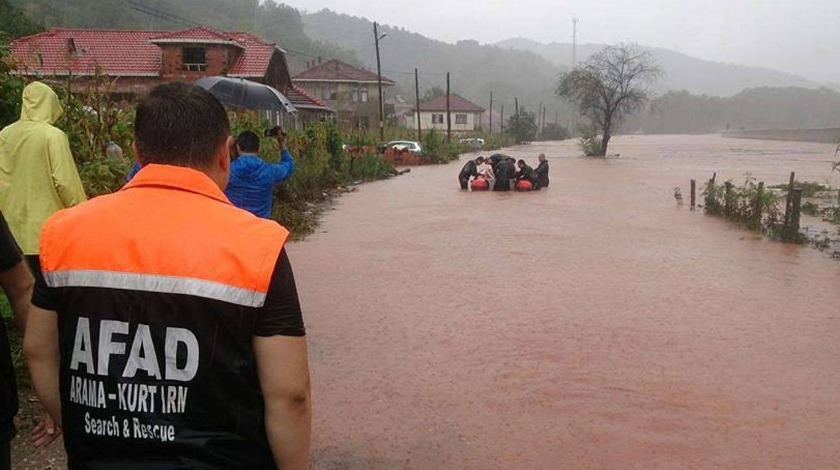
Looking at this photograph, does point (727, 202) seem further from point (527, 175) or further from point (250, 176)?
point (250, 176)

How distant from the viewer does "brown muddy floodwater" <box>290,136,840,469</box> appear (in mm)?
4512

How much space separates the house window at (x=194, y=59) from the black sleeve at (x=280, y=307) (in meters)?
38.4

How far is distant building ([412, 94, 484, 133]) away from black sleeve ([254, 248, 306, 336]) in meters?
78.6

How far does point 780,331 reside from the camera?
7.16 meters

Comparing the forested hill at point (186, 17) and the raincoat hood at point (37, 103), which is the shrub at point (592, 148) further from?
the raincoat hood at point (37, 103)

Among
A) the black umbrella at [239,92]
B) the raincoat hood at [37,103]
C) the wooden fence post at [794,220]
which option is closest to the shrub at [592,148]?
the wooden fence post at [794,220]

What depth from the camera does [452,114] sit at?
82875mm

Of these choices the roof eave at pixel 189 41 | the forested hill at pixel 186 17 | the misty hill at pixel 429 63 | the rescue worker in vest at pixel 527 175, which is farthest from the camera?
the misty hill at pixel 429 63

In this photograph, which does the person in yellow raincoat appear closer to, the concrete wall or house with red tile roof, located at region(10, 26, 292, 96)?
house with red tile roof, located at region(10, 26, 292, 96)

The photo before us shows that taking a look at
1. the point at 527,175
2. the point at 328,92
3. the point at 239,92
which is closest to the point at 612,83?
the point at 328,92

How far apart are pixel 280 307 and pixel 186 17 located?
7698 centimetres

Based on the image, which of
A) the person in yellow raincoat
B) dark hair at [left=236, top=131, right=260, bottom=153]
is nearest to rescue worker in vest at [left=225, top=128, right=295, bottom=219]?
dark hair at [left=236, top=131, right=260, bottom=153]

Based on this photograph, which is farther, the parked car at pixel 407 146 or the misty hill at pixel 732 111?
the misty hill at pixel 732 111

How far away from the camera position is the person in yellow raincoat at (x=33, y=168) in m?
3.88
